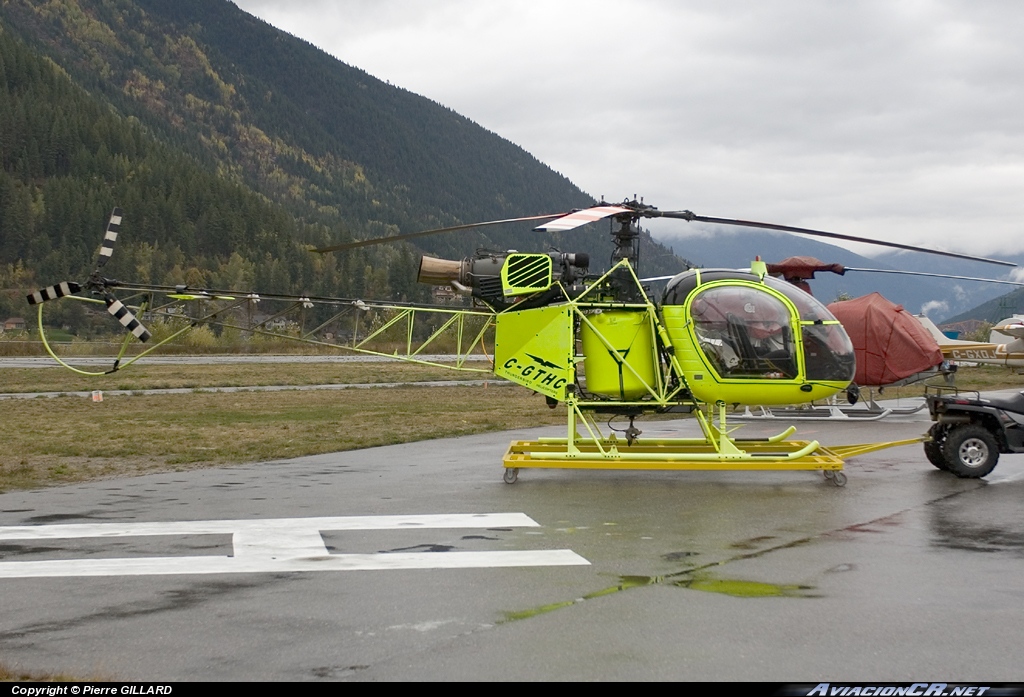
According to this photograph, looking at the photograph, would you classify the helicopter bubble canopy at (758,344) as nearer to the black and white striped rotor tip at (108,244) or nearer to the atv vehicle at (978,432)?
the atv vehicle at (978,432)

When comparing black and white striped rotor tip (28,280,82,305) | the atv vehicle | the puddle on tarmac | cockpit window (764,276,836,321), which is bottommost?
the puddle on tarmac

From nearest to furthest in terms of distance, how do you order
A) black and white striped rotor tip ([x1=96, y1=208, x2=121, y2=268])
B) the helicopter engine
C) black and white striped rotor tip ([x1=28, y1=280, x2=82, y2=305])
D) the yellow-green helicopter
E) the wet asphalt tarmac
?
the wet asphalt tarmac < the yellow-green helicopter < the helicopter engine < black and white striped rotor tip ([x1=96, y1=208, x2=121, y2=268]) < black and white striped rotor tip ([x1=28, y1=280, x2=82, y2=305])

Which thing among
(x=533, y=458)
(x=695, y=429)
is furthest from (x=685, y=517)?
(x=695, y=429)

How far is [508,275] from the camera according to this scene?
508 inches

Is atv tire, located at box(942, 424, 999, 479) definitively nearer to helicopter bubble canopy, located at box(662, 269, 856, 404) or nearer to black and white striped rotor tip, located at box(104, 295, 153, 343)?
helicopter bubble canopy, located at box(662, 269, 856, 404)

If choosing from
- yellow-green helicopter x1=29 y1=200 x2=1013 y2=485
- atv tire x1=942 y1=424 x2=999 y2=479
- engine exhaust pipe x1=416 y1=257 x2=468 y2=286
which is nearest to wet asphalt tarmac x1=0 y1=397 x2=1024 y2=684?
atv tire x1=942 y1=424 x2=999 y2=479

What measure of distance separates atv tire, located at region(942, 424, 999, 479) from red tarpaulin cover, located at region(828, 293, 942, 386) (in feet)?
30.3

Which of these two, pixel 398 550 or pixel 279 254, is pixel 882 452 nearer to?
pixel 398 550

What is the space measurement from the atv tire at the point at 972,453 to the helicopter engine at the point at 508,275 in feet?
17.2

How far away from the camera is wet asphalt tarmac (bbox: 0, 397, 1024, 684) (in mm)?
5375

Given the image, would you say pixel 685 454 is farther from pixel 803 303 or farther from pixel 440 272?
pixel 440 272

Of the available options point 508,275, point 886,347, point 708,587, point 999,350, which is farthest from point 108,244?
point 999,350

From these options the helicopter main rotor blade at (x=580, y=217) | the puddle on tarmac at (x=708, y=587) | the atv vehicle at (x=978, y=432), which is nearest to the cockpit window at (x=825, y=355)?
the atv vehicle at (x=978, y=432)

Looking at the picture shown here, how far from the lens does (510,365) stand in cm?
1321
